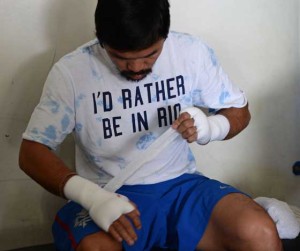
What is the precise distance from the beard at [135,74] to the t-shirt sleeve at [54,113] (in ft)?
0.41

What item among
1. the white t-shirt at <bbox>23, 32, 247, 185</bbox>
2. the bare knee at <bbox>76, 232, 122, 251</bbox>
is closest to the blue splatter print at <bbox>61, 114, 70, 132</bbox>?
the white t-shirt at <bbox>23, 32, 247, 185</bbox>

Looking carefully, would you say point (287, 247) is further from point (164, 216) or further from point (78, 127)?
point (78, 127)

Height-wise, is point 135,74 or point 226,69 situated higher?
point 135,74

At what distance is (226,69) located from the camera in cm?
136

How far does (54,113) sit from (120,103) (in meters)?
0.15

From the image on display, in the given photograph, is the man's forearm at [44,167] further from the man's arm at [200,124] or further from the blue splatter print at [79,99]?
the man's arm at [200,124]

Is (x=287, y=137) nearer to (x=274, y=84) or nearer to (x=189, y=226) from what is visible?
(x=274, y=84)

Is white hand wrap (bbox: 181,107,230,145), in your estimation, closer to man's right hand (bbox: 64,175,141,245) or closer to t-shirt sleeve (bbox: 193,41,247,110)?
t-shirt sleeve (bbox: 193,41,247,110)

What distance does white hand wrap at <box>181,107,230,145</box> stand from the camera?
0.97 meters

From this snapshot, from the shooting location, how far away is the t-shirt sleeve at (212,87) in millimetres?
1104

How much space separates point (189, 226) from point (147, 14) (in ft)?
1.51

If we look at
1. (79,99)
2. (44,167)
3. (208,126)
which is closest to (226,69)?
(208,126)

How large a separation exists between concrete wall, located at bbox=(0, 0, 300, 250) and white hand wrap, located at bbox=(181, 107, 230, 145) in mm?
334

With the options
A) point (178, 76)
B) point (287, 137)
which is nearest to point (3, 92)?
point (178, 76)
